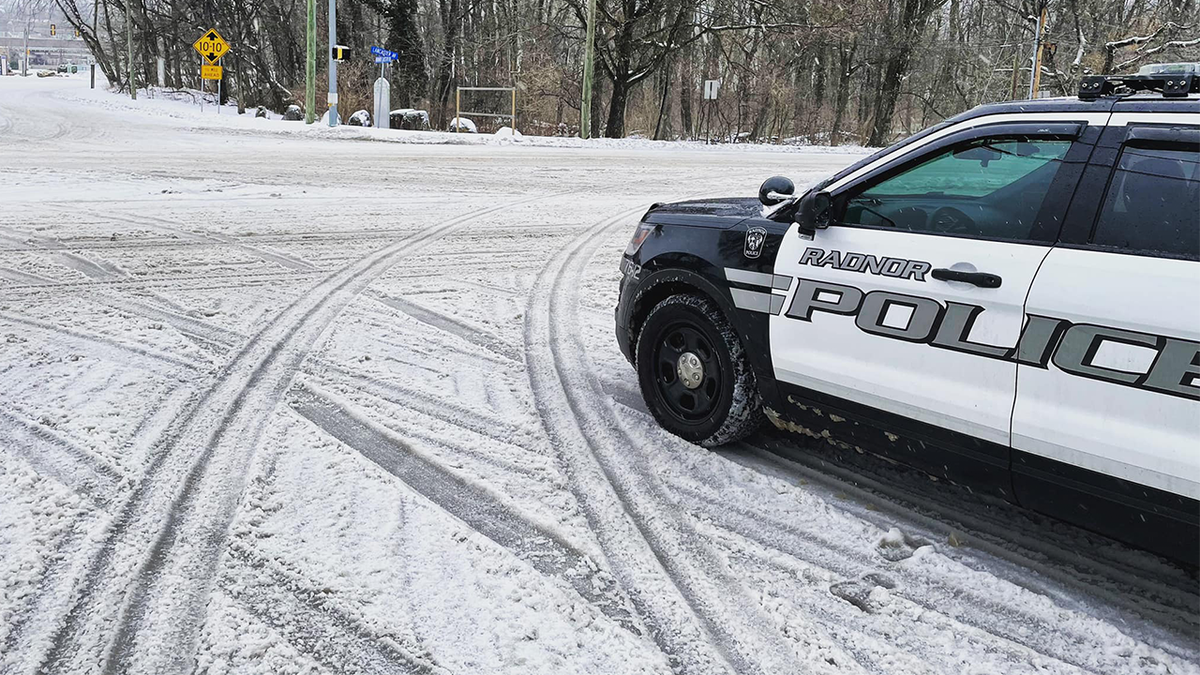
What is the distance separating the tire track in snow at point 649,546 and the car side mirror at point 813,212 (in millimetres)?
1291

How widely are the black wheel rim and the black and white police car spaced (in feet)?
0.08

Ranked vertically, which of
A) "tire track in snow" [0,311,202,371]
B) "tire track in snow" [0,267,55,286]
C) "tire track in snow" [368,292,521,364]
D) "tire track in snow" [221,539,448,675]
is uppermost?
"tire track in snow" [0,267,55,286]

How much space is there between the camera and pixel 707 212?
15.5 ft

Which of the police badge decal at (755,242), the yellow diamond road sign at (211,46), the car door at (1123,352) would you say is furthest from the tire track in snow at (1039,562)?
the yellow diamond road sign at (211,46)

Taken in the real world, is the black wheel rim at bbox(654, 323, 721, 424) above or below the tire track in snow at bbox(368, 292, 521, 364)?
above

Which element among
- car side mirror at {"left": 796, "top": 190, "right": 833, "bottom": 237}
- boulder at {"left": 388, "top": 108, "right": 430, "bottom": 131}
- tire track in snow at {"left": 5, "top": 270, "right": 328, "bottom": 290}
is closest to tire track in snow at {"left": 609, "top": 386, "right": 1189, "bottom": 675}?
car side mirror at {"left": 796, "top": 190, "right": 833, "bottom": 237}

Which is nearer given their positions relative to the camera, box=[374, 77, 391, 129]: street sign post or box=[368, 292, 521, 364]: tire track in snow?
box=[368, 292, 521, 364]: tire track in snow

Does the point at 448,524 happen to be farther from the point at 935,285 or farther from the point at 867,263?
the point at 935,285

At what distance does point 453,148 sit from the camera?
22.8 m

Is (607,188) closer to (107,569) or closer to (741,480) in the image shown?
(741,480)

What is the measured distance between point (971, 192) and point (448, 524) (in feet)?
8.14

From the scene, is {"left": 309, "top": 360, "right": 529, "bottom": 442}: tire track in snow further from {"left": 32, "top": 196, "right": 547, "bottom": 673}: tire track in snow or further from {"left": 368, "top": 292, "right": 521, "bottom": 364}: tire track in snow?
{"left": 368, "top": 292, "right": 521, "bottom": 364}: tire track in snow

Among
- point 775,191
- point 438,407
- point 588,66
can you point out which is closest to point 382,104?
point 588,66

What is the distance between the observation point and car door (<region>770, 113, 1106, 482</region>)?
125 inches
